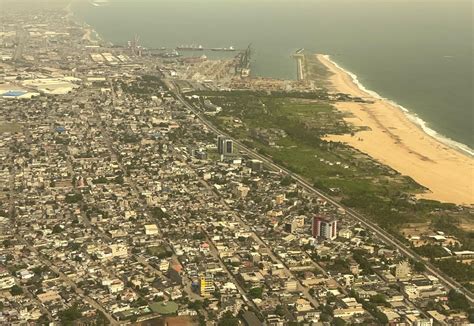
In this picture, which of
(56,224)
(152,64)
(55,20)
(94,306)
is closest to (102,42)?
(152,64)

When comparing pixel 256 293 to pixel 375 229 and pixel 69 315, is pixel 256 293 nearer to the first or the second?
pixel 69 315

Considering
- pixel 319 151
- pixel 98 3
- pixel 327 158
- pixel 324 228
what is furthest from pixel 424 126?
pixel 98 3

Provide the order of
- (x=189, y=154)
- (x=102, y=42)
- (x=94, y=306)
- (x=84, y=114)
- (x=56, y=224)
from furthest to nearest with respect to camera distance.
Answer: (x=102, y=42) → (x=84, y=114) → (x=189, y=154) → (x=56, y=224) → (x=94, y=306)

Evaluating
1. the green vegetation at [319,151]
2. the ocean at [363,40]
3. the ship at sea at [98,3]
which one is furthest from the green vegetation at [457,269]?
the ship at sea at [98,3]

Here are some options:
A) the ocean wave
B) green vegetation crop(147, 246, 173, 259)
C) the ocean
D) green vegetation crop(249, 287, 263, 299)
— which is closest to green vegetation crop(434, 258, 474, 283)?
green vegetation crop(249, 287, 263, 299)

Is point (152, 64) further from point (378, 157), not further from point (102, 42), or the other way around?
point (378, 157)
